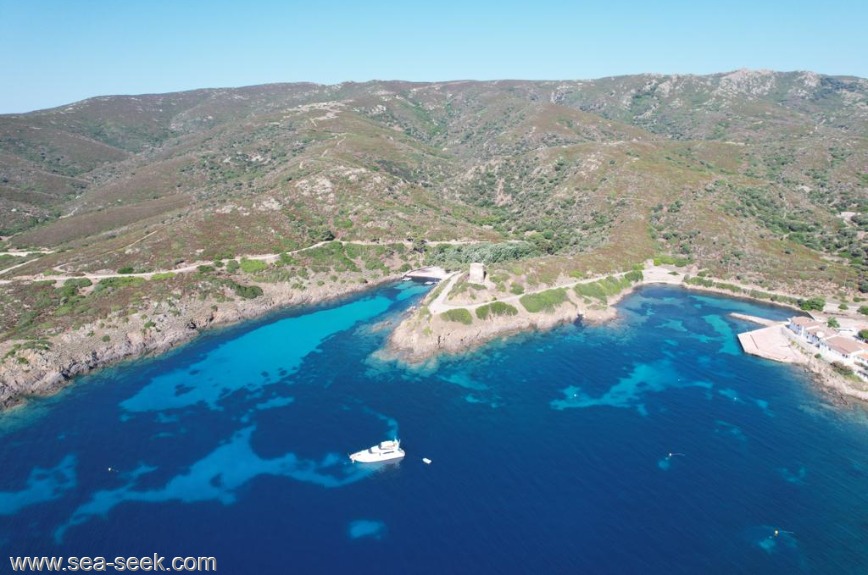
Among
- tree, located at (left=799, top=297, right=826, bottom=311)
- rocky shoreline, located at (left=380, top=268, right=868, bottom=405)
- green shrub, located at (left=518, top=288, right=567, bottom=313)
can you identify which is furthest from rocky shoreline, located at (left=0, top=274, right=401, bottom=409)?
tree, located at (left=799, top=297, right=826, bottom=311)

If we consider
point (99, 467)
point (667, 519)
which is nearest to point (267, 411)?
point (99, 467)

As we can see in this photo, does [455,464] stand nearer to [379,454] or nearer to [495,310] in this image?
[379,454]

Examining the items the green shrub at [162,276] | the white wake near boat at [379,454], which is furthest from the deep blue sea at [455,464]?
the green shrub at [162,276]

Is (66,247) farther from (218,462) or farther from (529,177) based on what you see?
(529,177)

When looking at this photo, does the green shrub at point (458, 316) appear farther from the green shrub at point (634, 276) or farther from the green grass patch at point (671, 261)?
the green grass patch at point (671, 261)

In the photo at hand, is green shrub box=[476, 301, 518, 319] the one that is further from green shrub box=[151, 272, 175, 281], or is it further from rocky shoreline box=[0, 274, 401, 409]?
green shrub box=[151, 272, 175, 281]
